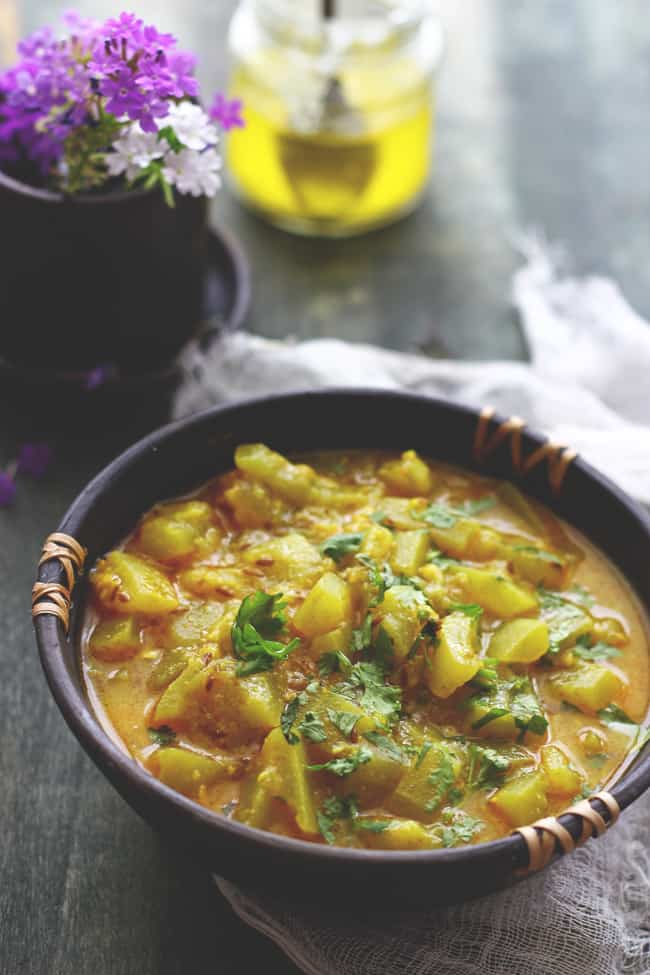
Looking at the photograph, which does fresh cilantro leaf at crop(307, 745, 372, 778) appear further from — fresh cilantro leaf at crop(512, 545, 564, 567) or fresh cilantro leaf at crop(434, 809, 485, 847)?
fresh cilantro leaf at crop(512, 545, 564, 567)

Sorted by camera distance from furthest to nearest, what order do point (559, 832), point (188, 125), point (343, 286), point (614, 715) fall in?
point (343, 286) → point (188, 125) → point (614, 715) → point (559, 832)

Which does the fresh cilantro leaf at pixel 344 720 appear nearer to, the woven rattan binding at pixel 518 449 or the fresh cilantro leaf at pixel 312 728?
the fresh cilantro leaf at pixel 312 728

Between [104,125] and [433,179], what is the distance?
182cm

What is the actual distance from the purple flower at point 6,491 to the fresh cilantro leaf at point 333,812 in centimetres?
153

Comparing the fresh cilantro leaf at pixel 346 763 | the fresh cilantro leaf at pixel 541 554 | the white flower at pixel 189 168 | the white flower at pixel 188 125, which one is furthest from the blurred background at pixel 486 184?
the fresh cilantro leaf at pixel 346 763

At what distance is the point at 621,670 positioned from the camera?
2.76 meters

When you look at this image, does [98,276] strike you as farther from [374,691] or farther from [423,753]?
[423,753]

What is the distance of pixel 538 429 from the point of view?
3.59m

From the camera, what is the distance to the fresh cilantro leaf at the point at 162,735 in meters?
2.49

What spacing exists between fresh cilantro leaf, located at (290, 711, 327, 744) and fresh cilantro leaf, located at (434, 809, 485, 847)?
0.28 meters

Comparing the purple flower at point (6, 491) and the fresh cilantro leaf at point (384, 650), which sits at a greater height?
the fresh cilantro leaf at point (384, 650)

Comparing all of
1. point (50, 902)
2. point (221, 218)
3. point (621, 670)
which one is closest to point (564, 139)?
point (221, 218)

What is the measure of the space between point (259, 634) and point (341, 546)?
0.32 m

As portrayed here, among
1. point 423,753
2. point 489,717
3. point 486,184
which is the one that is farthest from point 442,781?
point 486,184
